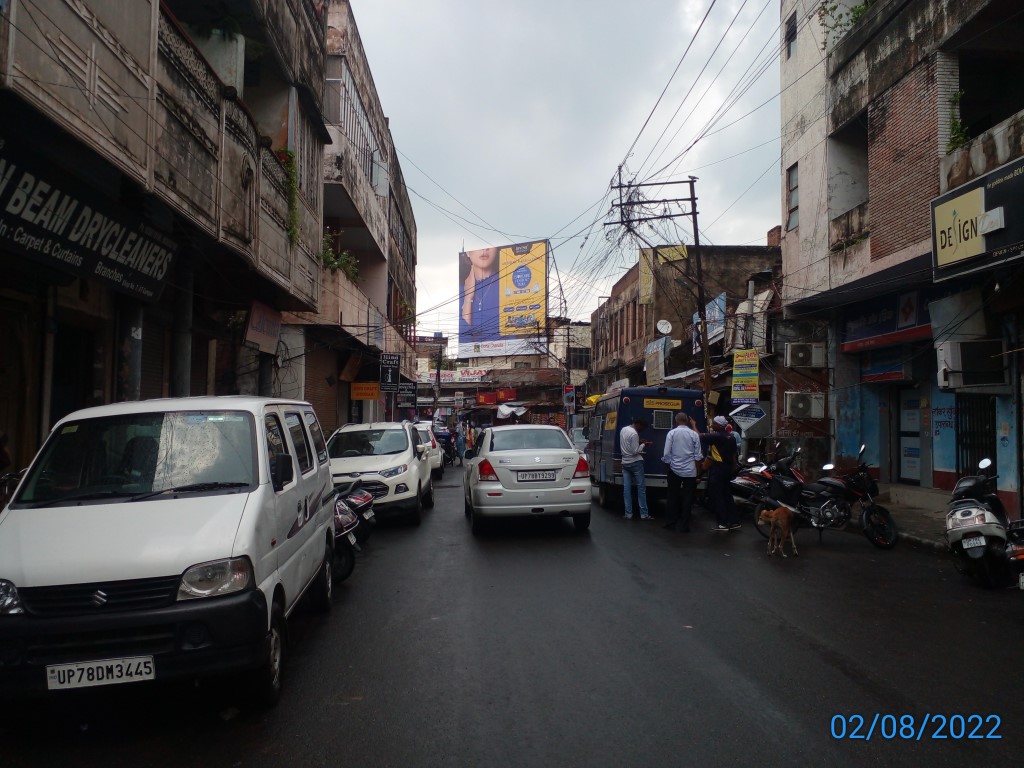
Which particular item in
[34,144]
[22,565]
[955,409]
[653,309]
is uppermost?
[653,309]

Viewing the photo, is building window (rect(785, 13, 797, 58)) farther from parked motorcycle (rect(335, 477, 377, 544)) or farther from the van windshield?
the van windshield

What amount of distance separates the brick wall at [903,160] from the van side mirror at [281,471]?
38.9 feet

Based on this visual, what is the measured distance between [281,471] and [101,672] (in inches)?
69.4

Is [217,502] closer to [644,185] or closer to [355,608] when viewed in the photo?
[355,608]

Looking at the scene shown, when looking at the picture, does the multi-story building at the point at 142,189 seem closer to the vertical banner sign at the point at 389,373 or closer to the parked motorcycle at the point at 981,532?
the parked motorcycle at the point at 981,532

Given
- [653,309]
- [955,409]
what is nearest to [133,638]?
[955,409]

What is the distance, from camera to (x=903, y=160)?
13984 millimetres

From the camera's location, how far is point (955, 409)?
1489 centimetres

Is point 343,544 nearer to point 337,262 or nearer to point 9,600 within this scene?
point 9,600

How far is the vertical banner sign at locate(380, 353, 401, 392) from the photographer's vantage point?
28.7m

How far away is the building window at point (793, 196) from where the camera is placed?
1870 centimetres

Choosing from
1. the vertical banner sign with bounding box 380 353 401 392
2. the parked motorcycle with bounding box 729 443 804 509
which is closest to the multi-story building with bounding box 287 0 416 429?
the vertical banner sign with bounding box 380 353 401 392

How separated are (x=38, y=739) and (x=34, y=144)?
17.5 ft

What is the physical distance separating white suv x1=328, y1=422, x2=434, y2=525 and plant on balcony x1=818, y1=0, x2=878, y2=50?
12372mm
